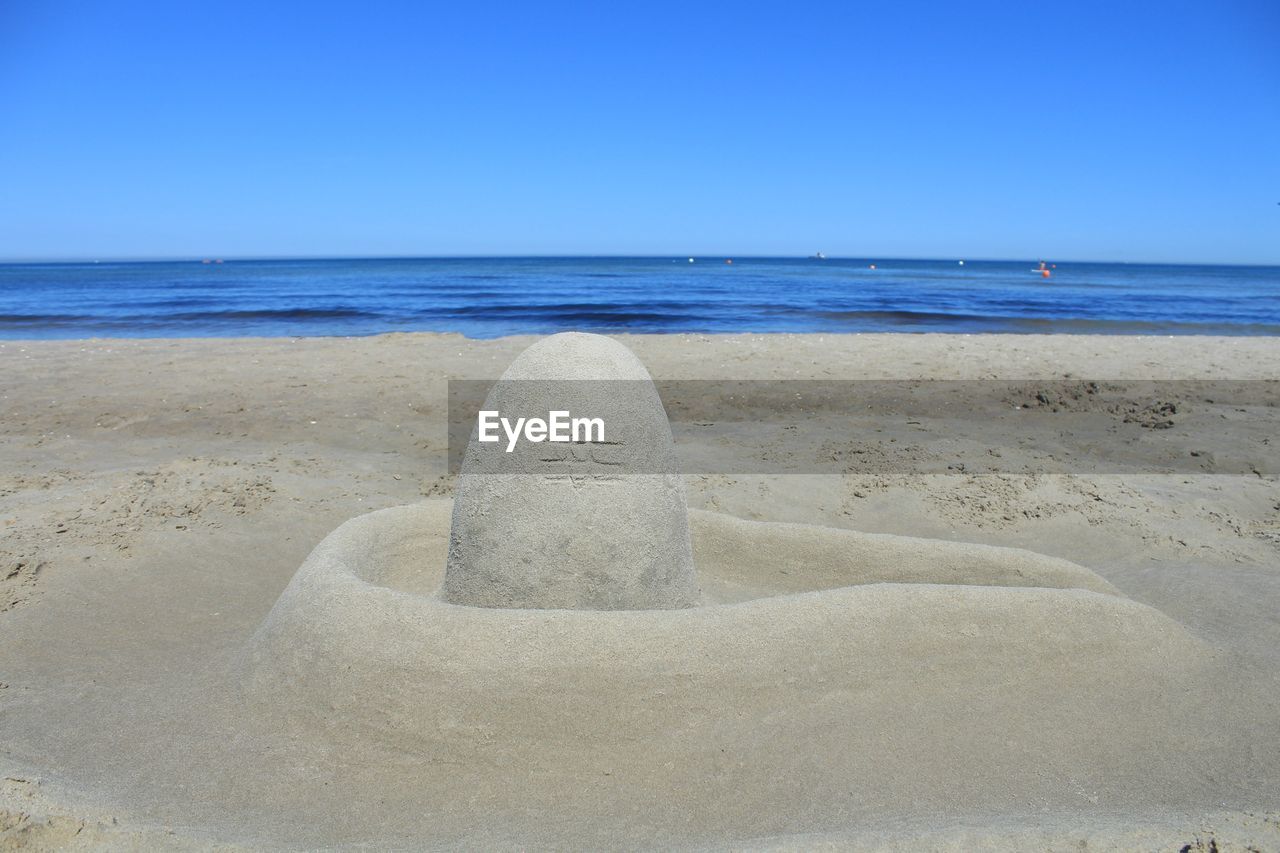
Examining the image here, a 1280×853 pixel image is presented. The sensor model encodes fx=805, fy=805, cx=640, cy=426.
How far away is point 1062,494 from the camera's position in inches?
250

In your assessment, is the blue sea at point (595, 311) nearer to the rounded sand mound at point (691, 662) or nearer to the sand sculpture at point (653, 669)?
the sand sculpture at point (653, 669)

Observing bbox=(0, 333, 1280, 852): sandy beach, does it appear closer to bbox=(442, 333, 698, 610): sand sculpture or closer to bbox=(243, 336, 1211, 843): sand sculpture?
bbox=(243, 336, 1211, 843): sand sculpture

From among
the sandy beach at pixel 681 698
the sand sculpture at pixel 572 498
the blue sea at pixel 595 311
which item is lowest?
the sandy beach at pixel 681 698

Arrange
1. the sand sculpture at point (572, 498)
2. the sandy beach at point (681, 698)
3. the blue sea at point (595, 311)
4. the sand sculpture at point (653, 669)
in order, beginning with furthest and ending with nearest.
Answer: the blue sea at point (595, 311) < the sand sculpture at point (572, 498) < the sand sculpture at point (653, 669) < the sandy beach at point (681, 698)

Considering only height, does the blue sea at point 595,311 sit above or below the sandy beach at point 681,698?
above

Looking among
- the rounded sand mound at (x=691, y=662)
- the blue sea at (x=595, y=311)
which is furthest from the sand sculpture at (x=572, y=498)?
the blue sea at (x=595, y=311)

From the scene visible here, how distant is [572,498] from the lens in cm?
338

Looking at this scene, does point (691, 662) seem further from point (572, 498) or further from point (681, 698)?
point (572, 498)

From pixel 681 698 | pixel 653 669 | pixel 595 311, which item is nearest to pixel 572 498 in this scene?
pixel 653 669

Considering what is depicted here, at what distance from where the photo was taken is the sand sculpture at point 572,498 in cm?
339

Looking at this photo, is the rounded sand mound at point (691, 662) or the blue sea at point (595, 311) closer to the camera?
the rounded sand mound at point (691, 662)

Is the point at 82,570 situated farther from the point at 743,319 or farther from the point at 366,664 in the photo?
the point at 743,319

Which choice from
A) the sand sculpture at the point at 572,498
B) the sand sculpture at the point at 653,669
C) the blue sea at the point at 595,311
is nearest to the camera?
the sand sculpture at the point at 653,669

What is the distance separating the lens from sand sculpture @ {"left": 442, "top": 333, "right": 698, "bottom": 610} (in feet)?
11.1
